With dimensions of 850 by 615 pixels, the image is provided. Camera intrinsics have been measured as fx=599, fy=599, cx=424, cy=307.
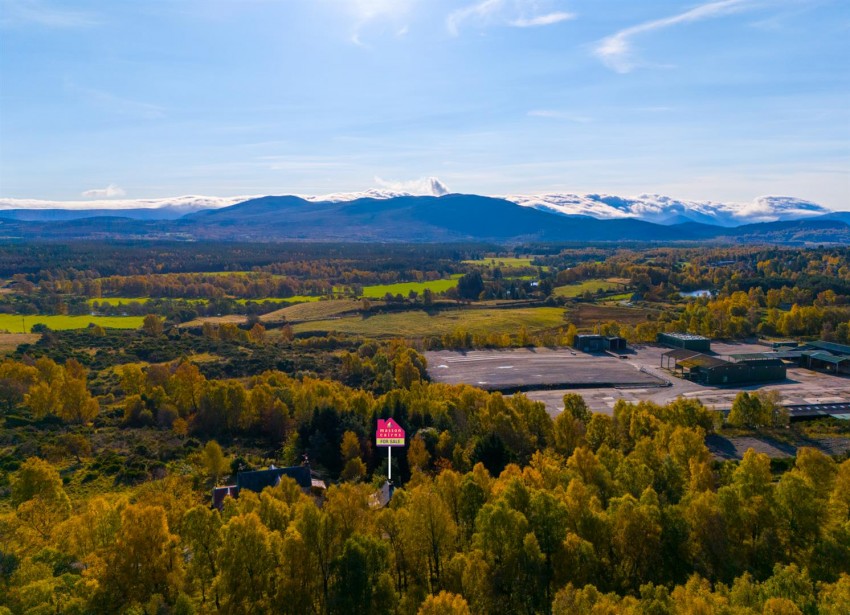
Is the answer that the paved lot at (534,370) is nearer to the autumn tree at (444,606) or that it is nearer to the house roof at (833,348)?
the house roof at (833,348)

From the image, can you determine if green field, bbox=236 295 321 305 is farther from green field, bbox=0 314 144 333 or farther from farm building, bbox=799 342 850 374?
farm building, bbox=799 342 850 374

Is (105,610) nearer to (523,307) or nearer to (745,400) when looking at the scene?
(745,400)

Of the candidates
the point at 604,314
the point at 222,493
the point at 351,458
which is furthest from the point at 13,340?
the point at 604,314

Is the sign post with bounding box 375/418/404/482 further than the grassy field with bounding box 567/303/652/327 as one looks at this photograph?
No

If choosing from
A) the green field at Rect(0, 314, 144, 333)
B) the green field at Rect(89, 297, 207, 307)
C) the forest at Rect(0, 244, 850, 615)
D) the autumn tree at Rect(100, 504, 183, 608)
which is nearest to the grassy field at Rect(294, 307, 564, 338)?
Result: the forest at Rect(0, 244, 850, 615)

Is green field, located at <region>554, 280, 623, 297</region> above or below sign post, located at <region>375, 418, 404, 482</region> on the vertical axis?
below

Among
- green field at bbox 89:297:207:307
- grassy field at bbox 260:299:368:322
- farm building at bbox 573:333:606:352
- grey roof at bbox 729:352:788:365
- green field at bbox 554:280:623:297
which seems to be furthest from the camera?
green field at bbox 554:280:623:297
